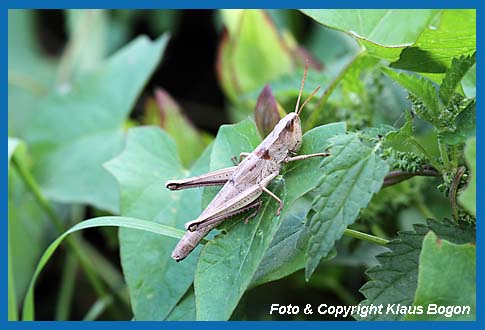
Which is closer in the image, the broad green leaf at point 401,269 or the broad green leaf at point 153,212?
the broad green leaf at point 401,269

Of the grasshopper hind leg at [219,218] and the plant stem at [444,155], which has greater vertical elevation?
the plant stem at [444,155]

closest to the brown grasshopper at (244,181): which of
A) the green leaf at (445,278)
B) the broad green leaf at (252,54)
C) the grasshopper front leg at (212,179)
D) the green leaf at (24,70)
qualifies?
the grasshopper front leg at (212,179)

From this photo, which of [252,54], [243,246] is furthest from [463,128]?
[252,54]

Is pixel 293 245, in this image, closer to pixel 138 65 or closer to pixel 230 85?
pixel 230 85

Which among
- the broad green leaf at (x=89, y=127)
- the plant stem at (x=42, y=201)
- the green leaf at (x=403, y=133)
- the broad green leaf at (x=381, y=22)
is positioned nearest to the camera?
the green leaf at (x=403, y=133)

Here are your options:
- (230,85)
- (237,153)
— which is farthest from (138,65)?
(237,153)

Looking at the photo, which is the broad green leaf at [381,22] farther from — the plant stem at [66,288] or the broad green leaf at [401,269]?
the plant stem at [66,288]

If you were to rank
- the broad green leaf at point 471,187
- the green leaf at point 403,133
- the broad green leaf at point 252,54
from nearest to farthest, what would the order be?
the broad green leaf at point 471,187 < the green leaf at point 403,133 < the broad green leaf at point 252,54

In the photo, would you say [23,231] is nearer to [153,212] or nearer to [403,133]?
[153,212]
